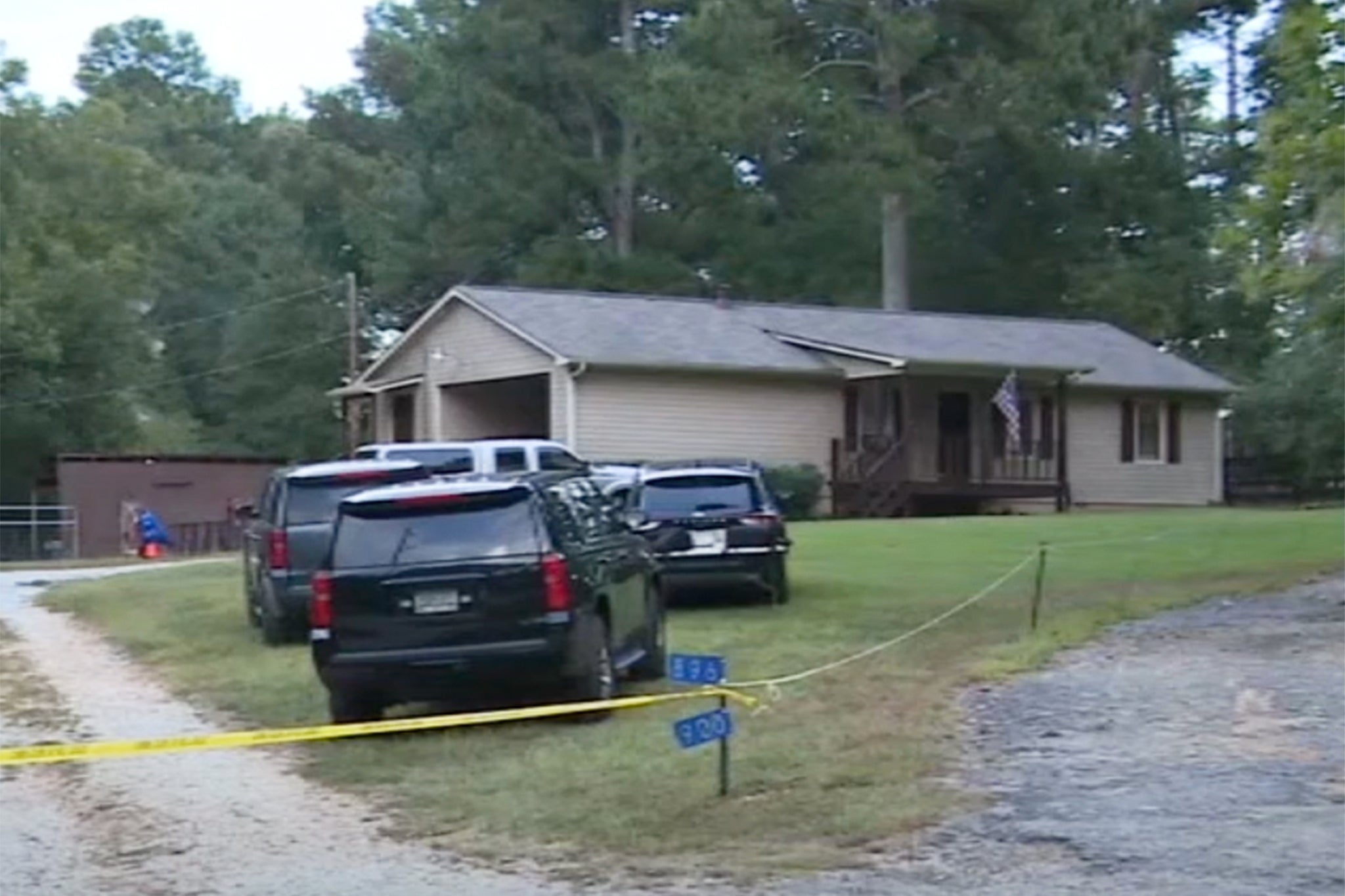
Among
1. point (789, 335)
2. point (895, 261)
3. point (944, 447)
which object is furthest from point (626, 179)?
point (944, 447)

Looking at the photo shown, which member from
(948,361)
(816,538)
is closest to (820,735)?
(816,538)

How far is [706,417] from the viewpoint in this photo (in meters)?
44.1

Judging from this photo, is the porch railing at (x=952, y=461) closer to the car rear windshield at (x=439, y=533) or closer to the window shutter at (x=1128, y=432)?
the window shutter at (x=1128, y=432)

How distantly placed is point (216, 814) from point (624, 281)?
4987cm

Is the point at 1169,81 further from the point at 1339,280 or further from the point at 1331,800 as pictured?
the point at 1331,800

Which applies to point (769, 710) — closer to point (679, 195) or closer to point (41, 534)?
point (41, 534)

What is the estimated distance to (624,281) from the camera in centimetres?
6166

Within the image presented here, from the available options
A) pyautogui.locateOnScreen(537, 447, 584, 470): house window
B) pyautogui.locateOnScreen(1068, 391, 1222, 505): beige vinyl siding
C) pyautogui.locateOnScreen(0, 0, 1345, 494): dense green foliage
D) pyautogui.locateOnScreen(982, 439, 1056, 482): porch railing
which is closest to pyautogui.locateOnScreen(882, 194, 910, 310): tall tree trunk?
pyautogui.locateOnScreen(0, 0, 1345, 494): dense green foliage

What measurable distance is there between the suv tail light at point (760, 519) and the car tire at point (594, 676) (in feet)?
24.7

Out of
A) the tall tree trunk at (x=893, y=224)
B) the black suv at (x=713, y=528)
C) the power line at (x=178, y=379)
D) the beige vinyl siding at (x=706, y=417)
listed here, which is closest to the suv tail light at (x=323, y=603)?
the black suv at (x=713, y=528)

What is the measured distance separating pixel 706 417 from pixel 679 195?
20152mm

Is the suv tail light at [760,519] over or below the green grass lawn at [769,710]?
over

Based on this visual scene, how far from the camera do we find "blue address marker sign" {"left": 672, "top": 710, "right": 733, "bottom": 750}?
11.5m

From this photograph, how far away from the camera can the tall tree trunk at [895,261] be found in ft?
190
